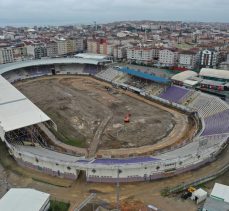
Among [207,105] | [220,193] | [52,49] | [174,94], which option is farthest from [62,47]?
[220,193]

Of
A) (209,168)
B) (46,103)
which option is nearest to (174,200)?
(209,168)

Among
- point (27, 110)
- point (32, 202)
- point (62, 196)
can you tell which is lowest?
point (62, 196)

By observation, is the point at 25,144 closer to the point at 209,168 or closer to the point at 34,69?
the point at 209,168

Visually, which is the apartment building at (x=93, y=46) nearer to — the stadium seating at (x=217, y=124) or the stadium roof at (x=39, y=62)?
the stadium roof at (x=39, y=62)

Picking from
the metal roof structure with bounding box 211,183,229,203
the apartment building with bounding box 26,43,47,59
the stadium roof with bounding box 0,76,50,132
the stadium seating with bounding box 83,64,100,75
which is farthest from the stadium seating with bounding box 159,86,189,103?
the apartment building with bounding box 26,43,47,59

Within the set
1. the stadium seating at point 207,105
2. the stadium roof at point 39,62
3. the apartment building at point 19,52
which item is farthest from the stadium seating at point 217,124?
the apartment building at point 19,52

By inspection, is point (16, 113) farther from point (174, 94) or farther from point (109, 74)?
point (109, 74)
